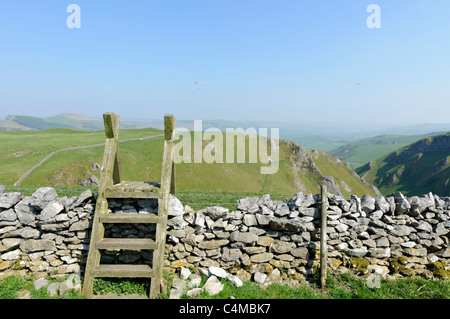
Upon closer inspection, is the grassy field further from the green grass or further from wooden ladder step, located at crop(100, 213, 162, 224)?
wooden ladder step, located at crop(100, 213, 162, 224)

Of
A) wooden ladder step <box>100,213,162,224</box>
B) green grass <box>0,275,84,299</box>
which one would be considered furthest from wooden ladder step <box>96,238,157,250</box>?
green grass <box>0,275,84,299</box>

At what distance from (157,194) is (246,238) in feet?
Result: 9.14

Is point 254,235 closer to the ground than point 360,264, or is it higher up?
higher up

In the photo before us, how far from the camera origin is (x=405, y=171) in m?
143

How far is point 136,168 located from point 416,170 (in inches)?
6443

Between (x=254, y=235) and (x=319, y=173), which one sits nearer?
(x=254, y=235)

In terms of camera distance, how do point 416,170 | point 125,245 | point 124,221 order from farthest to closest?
point 416,170 → point 124,221 → point 125,245

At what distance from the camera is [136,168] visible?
48156 millimetres

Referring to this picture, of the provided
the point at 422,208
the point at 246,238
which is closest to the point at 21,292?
the point at 246,238

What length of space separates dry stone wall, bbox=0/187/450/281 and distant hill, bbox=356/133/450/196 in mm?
129189

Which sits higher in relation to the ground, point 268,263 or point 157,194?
point 157,194

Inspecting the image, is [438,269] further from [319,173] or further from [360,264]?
[319,173]

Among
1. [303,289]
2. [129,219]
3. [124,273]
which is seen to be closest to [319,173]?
[303,289]
